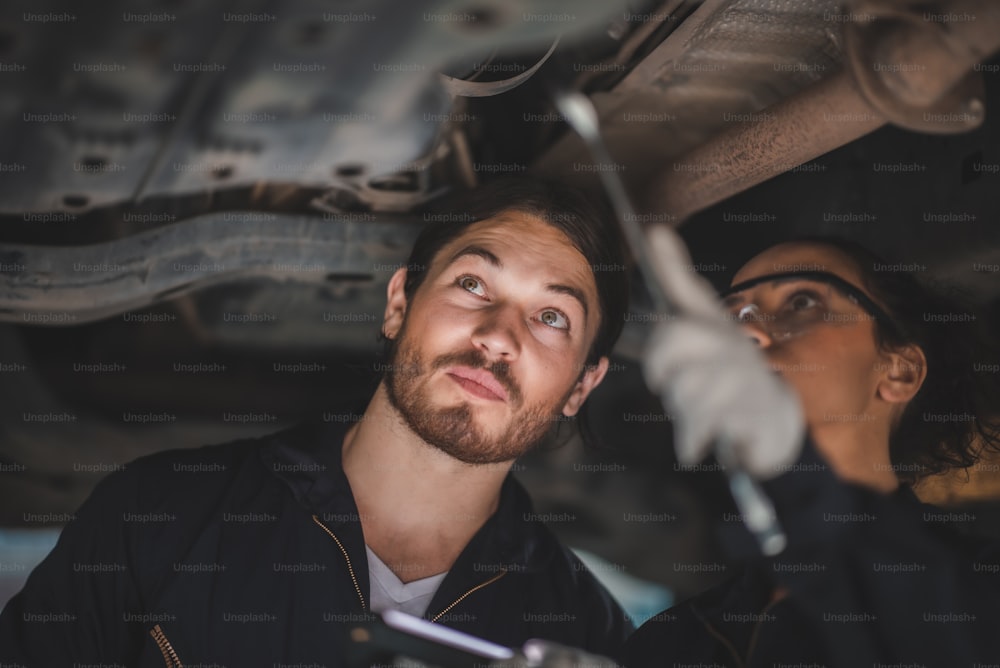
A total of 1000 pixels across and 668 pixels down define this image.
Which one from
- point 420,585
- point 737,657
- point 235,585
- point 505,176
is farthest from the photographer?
point 505,176

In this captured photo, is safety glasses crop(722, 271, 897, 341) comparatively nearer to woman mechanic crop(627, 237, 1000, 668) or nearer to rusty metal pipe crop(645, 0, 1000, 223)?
woman mechanic crop(627, 237, 1000, 668)

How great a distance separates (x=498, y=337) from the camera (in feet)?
5.85

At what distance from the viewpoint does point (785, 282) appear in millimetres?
1721

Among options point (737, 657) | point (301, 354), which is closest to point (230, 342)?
point (301, 354)

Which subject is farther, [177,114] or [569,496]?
[569,496]

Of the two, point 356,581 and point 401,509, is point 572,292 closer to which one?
point 401,509

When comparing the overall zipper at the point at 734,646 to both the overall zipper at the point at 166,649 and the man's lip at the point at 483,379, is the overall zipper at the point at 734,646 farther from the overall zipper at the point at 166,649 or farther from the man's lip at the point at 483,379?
the overall zipper at the point at 166,649

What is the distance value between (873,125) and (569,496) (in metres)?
1.40

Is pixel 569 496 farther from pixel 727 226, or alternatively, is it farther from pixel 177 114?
pixel 177 114

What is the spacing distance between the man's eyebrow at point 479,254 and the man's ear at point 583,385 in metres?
0.34

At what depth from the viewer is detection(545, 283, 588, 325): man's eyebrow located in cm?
192

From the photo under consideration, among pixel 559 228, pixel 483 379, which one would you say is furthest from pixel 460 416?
pixel 559 228

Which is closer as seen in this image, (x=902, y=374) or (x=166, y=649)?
(x=166, y=649)

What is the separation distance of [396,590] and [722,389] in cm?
106
